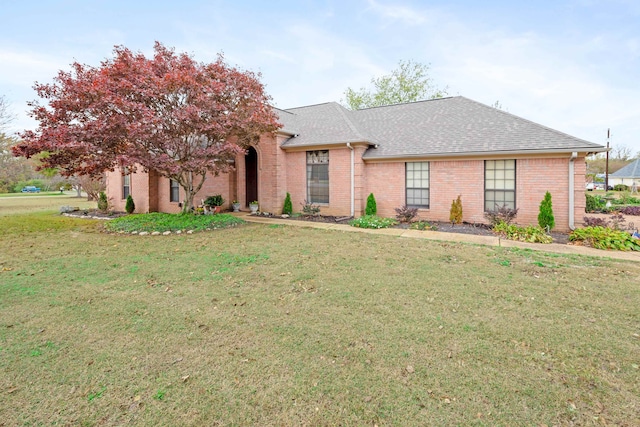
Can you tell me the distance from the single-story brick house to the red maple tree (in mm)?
3420

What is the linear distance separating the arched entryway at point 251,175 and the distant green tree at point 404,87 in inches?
704

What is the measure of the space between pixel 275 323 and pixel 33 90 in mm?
11846

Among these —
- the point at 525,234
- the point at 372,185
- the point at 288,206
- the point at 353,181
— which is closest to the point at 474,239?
the point at 525,234

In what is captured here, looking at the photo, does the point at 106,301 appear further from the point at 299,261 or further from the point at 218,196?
the point at 218,196

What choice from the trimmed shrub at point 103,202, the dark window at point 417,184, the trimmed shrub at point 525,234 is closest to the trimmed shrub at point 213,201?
the trimmed shrub at point 103,202

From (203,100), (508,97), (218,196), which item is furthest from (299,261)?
(508,97)

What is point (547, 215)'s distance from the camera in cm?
993

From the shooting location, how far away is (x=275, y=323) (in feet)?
12.5

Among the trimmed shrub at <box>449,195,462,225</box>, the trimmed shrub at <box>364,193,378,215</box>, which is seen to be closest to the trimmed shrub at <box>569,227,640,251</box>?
the trimmed shrub at <box>449,195,462,225</box>

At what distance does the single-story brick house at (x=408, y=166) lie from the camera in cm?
1044

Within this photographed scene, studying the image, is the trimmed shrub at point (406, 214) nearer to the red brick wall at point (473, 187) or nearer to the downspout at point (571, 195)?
the red brick wall at point (473, 187)

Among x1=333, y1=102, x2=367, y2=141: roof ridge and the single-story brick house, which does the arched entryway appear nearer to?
the single-story brick house

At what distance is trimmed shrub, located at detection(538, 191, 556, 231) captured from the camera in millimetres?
9914

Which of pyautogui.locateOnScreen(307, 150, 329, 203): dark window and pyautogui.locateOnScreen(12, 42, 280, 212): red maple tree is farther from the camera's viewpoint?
pyautogui.locateOnScreen(307, 150, 329, 203): dark window
